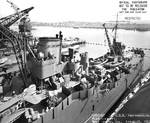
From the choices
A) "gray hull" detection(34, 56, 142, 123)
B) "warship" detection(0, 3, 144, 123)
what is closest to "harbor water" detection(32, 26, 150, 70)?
"warship" detection(0, 3, 144, 123)

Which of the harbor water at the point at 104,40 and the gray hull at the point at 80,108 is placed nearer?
the gray hull at the point at 80,108

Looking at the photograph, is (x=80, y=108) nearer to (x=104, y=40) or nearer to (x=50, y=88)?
(x=50, y=88)

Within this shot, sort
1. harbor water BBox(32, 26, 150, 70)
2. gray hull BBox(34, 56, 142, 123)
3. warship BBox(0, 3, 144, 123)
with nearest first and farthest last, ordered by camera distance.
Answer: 1. warship BBox(0, 3, 144, 123)
2. gray hull BBox(34, 56, 142, 123)
3. harbor water BBox(32, 26, 150, 70)

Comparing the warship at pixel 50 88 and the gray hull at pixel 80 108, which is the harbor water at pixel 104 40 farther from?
the gray hull at pixel 80 108

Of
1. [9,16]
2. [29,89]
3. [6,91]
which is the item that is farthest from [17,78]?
[9,16]

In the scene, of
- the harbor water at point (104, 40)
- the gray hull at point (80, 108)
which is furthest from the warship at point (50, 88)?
the harbor water at point (104, 40)

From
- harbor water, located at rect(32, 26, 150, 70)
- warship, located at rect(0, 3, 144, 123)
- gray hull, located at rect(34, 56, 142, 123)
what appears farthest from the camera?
harbor water, located at rect(32, 26, 150, 70)

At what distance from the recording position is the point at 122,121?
12.6m

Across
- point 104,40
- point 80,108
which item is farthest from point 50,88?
point 104,40

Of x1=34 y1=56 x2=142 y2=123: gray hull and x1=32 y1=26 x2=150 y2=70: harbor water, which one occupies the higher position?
x1=32 y1=26 x2=150 y2=70: harbor water

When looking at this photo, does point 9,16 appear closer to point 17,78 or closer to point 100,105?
point 17,78

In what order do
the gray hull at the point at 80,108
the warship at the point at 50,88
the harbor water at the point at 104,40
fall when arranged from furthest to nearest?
the harbor water at the point at 104,40, the gray hull at the point at 80,108, the warship at the point at 50,88

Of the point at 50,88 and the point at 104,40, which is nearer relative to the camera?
the point at 50,88

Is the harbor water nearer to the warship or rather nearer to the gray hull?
the warship
